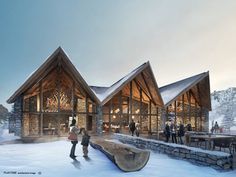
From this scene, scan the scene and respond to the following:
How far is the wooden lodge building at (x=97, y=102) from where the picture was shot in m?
19.2

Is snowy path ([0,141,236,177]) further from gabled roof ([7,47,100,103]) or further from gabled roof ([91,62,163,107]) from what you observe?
gabled roof ([91,62,163,107])

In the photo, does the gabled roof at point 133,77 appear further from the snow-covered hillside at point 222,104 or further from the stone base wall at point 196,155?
the snow-covered hillside at point 222,104

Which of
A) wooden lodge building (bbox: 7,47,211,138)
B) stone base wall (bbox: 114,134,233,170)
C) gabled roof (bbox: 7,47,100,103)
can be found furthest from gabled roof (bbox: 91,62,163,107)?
stone base wall (bbox: 114,134,233,170)

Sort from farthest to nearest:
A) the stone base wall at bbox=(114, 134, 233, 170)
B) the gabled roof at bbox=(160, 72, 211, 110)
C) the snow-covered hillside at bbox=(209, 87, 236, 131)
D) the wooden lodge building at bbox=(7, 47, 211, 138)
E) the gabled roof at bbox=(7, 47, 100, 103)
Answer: the snow-covered hillside at bbox=(209, 87, 236, 131)
the gabled roof at bbox=(160, 72, 211, 110)
the wooden lodge building at bbox=(7, 47, 211, 138)
the gabled roof at bbox=(7, 47, 100, 103)
the stone base wall at bbox=(114, 134, 233, 170)

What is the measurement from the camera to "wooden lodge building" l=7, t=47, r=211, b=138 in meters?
19.2

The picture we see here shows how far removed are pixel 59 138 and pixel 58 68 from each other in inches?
210

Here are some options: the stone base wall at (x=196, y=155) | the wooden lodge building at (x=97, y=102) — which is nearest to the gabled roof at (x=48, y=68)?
the wooden lodge building at (x=97, y=102)

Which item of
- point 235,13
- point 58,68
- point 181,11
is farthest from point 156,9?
point 58,68

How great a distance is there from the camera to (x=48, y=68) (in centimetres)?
1917

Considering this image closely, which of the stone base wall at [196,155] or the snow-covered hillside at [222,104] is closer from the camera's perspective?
the stone base wall at [196,155]

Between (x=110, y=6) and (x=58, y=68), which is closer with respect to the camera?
(x=58, y=68)

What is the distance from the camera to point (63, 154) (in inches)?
456

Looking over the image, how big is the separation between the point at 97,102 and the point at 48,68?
440 cm

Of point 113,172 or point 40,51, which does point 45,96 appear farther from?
point 40,51
